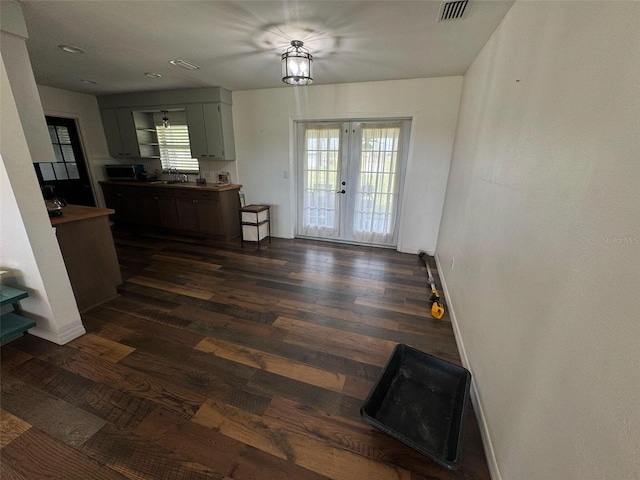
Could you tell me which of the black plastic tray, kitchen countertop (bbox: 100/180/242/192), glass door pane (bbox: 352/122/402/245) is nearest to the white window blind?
kitchen countertop (bbox: 100/180/242/192)

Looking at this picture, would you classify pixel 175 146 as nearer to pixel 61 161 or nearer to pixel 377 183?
pixel 61 161

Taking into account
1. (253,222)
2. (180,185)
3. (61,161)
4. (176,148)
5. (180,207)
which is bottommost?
(253,222)

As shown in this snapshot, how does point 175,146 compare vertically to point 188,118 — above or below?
below

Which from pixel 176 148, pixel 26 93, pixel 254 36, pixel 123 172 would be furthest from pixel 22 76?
pixel 123 172

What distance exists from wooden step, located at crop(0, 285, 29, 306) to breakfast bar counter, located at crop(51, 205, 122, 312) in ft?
1.30

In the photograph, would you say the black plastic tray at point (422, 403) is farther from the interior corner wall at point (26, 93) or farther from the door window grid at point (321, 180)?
the interior corner wall at point (26, 93)

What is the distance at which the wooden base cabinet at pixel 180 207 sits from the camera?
425cm

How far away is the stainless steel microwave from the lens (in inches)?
189

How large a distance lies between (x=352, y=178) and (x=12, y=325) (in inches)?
153

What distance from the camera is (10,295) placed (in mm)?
1821

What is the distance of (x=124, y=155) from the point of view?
493 cm

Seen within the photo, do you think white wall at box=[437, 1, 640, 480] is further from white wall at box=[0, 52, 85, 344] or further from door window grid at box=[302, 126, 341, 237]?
white wall at box=[0, 52, 85, 344]

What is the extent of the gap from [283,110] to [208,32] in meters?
1.95

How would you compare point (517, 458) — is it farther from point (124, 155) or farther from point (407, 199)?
point (124, 155)
